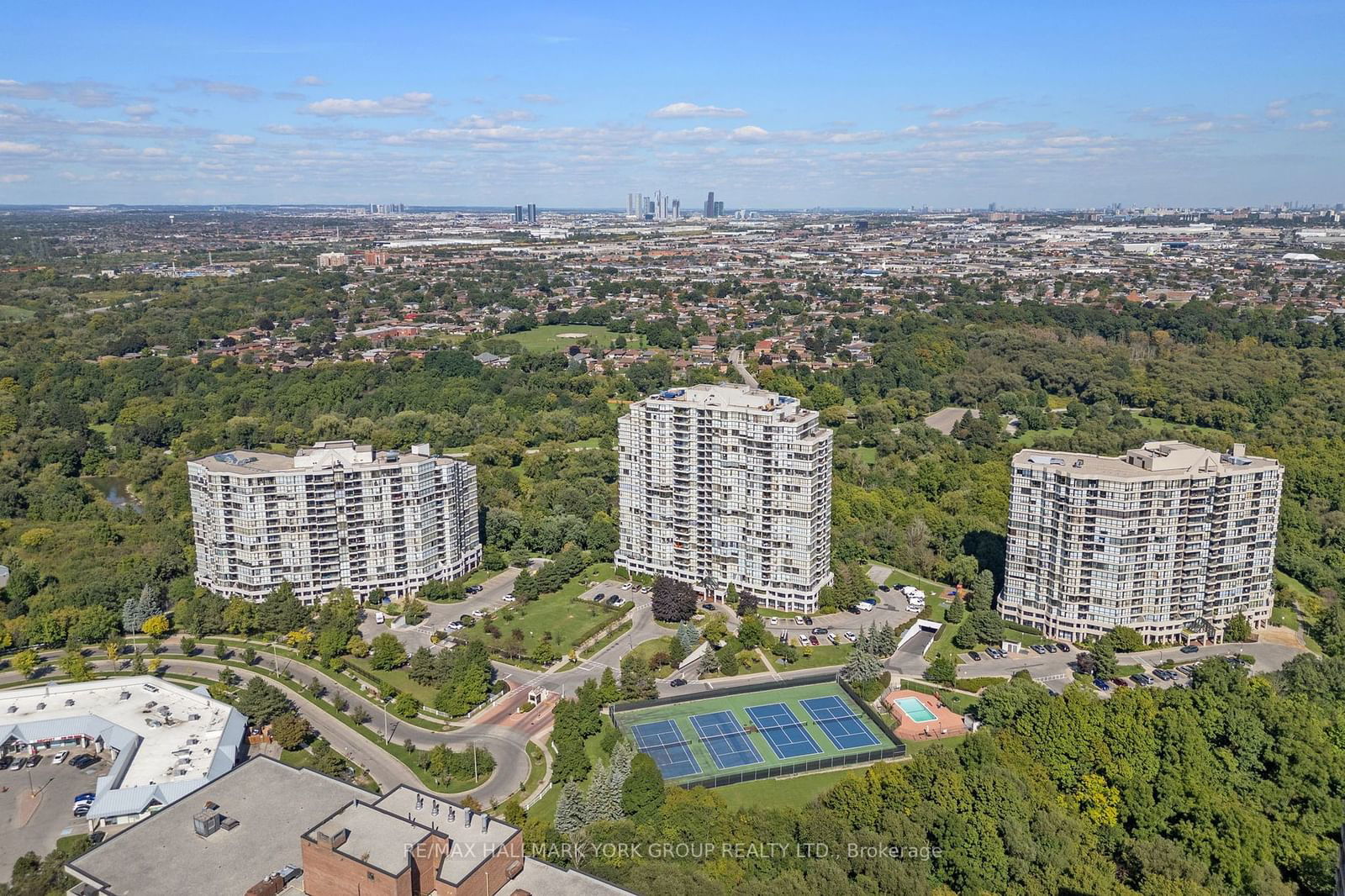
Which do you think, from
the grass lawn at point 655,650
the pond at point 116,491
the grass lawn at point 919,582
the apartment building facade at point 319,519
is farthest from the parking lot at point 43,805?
the grass lawn at point 919,582

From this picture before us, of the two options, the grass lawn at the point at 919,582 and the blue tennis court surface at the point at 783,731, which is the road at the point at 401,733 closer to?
the blue tennis court surface at the point at 783,731

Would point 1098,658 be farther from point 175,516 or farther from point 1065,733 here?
point 175,516

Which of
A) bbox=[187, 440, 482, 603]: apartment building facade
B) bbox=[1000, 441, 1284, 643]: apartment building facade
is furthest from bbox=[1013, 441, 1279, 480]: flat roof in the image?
bbox=[187, 440, 482, 603]: apartment building facade

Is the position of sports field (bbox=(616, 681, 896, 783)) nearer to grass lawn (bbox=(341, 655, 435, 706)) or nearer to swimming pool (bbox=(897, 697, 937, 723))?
swimming pool (bbox=(897, 697, 937, 723))

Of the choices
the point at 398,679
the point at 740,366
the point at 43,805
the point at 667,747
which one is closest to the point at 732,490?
the point at 667,747

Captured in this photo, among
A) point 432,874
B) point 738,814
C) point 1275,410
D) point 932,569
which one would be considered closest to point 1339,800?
point 738,814
